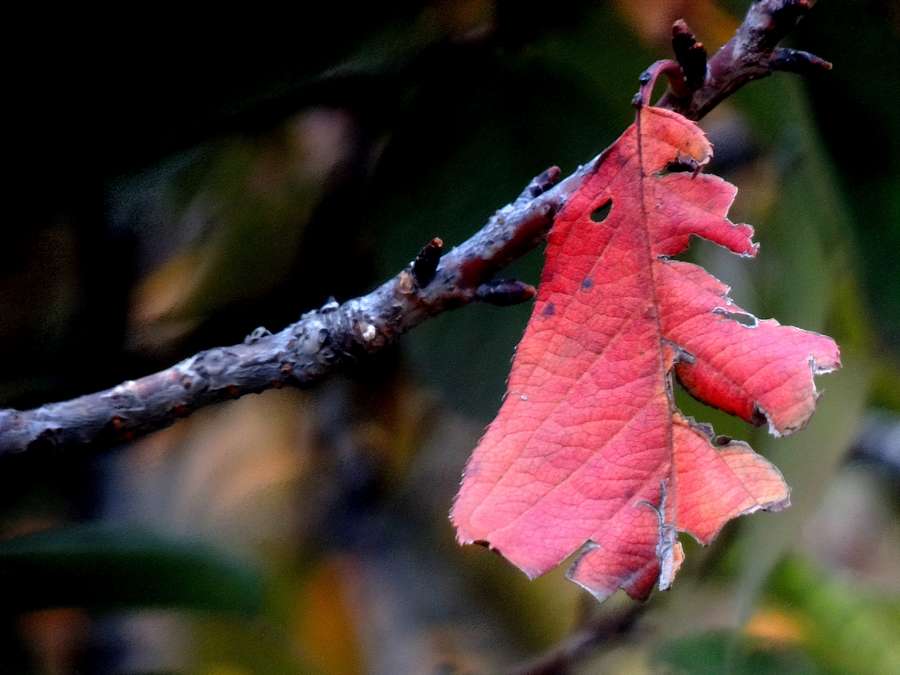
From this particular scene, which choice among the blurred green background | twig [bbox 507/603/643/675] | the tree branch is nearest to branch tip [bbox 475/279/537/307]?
the tree branch

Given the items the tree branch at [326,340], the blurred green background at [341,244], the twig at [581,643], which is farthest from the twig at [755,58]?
the twig at [581,643]

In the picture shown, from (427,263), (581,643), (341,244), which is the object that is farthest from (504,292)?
(581,643)

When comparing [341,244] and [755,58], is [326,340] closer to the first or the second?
[755,58]

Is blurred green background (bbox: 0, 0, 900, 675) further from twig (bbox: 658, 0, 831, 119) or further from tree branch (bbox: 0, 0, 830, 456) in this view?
twig (bbox: 658, 0, 831, 119)

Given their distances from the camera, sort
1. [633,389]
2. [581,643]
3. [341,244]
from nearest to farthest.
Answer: [633,389] → [341,244] → [581,643]

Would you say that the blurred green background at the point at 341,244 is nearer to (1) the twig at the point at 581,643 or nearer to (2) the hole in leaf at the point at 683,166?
(1) the twig at the point at 581,643

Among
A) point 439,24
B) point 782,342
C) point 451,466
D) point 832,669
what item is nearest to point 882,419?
point 832,669

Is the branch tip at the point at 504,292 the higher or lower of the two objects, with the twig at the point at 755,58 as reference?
lower
